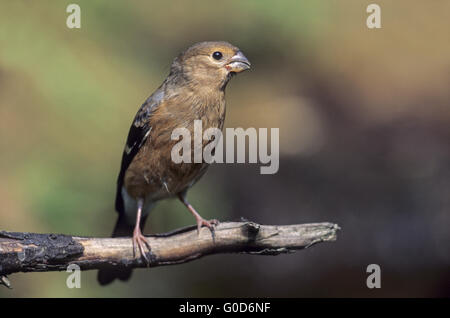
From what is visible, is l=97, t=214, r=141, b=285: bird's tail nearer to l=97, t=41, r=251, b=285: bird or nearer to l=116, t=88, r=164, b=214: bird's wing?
l=97, t=41, r=251, b=285: bird

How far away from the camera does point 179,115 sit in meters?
4.70

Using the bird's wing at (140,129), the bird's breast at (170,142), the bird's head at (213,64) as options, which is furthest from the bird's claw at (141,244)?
the bird's head at (213,64)

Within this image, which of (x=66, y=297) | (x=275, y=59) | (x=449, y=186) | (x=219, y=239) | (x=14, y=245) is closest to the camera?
(x=14, y=245)

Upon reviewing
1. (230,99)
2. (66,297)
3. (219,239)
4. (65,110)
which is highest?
(230,99)

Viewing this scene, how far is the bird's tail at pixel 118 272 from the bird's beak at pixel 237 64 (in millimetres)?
1885

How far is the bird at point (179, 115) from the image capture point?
4.70m

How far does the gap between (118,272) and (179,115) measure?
1.65 metres

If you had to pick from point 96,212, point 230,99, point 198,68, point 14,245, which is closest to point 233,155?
point 230,99

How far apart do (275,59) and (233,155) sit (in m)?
2.09

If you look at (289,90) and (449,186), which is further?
(289,90)

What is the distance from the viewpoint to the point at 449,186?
733 cm

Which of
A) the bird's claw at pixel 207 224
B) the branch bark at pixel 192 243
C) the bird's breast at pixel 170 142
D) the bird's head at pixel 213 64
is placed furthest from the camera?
the bird's head at pixel 213 64

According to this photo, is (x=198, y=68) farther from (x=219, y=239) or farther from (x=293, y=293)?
(x=293, y=293)

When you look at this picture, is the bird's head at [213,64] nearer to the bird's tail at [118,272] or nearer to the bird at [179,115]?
the bird at [179,115]
